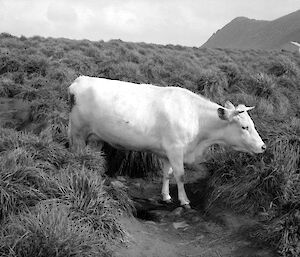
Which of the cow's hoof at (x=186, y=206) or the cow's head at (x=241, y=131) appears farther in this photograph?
the cow's head at (x=241, y=131)

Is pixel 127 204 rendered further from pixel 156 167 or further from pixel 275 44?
pixel 275 44

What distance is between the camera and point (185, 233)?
261 inches

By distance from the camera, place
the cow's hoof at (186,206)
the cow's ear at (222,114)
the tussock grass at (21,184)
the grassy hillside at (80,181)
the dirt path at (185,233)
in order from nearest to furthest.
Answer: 1. the grassy hillside at (80,181)
2. the tussock grass at (21,184)
3. the dirt path at (185,233)
4. the cow's hoof at (186,206)
5. the cow's ear at (222,114)

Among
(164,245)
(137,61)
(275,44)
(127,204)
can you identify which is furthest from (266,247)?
(275,44)

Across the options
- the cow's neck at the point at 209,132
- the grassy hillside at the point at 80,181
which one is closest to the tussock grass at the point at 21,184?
the grassy hillside at the point at 80,181

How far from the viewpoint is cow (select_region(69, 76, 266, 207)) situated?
771 centimetres

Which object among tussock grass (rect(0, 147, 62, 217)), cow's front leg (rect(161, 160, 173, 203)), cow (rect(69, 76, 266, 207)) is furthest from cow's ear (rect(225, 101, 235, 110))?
tussock grass (rect(0, 147, 62, 217))

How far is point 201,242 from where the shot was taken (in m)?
6.31

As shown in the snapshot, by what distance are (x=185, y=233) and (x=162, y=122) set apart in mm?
2069

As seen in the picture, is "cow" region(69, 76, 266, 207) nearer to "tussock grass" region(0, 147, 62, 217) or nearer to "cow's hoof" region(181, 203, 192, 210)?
"cow's hoof" region(181, 203, 192, 210)

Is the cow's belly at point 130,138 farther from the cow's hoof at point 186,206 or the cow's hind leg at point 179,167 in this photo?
the cow's hoof at point 186,206

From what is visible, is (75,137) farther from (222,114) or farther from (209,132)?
(222,114)

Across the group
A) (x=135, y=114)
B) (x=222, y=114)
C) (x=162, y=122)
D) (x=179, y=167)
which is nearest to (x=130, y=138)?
(x=135, y=114)

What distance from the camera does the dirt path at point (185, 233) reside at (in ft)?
19.0
